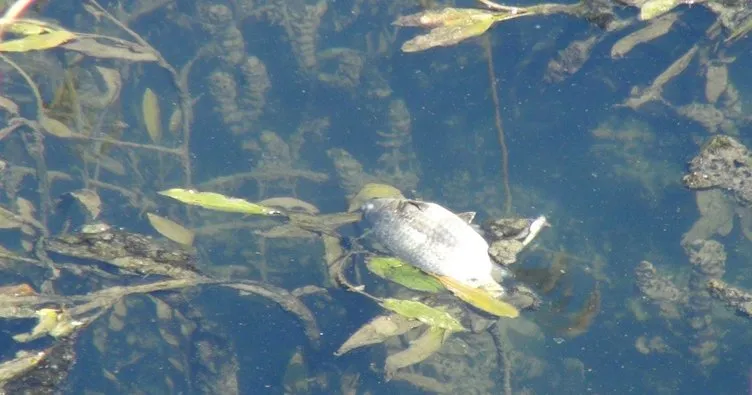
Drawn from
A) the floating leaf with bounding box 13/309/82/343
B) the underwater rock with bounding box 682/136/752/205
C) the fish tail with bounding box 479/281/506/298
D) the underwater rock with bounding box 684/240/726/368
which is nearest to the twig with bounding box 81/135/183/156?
the floating leaf with bounding box 13/309/82/343

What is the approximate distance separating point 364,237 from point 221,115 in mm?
1704

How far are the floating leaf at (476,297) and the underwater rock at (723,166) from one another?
3.07 ft

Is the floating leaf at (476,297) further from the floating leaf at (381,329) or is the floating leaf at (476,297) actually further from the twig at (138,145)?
the twig at (138,145)

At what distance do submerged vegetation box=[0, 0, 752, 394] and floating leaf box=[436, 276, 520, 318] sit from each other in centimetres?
49

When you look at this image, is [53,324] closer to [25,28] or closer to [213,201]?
[213,201]

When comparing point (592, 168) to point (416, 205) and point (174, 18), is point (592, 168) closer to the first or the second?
point (416, 205)

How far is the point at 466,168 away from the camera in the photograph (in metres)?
3.63

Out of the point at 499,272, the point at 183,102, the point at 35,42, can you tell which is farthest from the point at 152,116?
the point at 499,272

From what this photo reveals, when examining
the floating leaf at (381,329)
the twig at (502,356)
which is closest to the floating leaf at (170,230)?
the floating leaf at (381,329)

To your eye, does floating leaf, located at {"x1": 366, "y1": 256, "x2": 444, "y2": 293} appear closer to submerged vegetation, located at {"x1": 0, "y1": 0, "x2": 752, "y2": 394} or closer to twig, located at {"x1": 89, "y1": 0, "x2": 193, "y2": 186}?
submerged vegetation, located at {"x1": 0, "y1": 0, "x2": 752, "y2": 394}

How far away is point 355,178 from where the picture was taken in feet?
12.0

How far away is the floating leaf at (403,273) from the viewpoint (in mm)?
2336

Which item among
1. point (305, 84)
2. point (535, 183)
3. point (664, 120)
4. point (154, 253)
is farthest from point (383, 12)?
point (154, 253)

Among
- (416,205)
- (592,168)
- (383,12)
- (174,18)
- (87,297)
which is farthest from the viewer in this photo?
(174,18)
